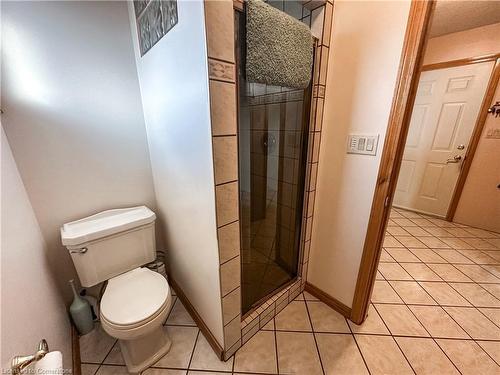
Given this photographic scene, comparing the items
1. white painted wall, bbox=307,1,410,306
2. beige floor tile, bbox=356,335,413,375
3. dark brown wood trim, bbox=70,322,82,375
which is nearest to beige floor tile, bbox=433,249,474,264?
beige floor tile, bbox=356,335,413,375

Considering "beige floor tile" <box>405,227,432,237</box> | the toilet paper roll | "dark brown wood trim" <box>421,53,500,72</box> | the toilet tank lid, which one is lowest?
"beige floor tile" <box>405,227,432,237</box>

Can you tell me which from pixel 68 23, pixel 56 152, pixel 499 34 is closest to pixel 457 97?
pixel 499 34

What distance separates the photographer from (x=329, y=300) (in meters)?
1.49

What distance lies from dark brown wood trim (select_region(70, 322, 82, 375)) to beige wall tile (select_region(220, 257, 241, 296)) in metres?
0.93

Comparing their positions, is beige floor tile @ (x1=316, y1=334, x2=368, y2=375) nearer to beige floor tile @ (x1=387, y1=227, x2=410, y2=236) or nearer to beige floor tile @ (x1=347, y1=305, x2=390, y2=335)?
beige floor tile @ (x1=347, y1=305, x2=390, y2=335)

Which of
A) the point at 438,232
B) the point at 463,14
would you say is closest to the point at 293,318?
the point at 438,232

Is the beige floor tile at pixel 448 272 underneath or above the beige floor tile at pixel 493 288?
above

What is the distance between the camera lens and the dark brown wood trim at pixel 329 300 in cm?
141

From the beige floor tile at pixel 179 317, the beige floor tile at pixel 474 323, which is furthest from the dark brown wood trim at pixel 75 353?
the beige floor tile at pixel 474 323

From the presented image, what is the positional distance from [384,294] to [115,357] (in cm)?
187

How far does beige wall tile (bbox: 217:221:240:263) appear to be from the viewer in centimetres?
92

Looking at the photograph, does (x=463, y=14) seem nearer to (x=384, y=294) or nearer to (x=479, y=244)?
(x=479, y=244)

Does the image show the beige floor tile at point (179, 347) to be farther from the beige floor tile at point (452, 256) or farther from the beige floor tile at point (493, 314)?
the beige floor tile at point (452, 256)

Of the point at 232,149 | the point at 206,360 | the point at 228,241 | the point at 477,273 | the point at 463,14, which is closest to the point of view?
the point at 232,149
